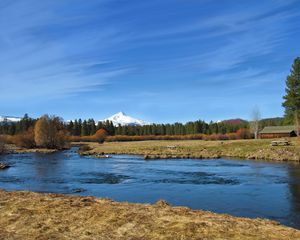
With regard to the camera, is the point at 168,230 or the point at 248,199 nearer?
the point at 168,230

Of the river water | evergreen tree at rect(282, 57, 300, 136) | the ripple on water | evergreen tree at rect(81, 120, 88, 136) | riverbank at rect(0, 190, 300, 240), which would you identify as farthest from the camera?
evergreen tree at rect(81, 120, 88, 136)

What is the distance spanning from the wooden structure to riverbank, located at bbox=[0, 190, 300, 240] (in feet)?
347

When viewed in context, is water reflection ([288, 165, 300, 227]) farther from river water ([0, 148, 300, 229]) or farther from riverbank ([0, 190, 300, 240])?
riverbank ([0, 190, 300, 240])

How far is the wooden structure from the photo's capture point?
376 ft

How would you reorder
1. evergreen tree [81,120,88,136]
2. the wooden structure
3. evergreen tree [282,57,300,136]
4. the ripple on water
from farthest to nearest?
evergreen tree [81,120,88,136]
the wooden structure
evergreen tree [282,57,300,136]
the ripple on water

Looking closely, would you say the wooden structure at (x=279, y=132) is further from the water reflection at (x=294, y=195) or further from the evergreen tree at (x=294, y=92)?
the water reflection at (x=294, y=195)

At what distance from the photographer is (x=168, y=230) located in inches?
508

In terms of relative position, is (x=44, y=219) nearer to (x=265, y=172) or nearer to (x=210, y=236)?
(x=210, y=236)

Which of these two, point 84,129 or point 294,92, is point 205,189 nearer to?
point 294,92

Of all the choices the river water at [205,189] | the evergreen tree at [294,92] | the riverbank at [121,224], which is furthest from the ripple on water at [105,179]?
the evergreen tree at [294,92]

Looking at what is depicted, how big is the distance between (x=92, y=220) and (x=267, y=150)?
52877 millimetres

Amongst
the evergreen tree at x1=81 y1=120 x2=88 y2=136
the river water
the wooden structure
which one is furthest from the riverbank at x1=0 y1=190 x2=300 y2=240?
the evergreen tree at x1=81 y1=120 x2=88 y2=136

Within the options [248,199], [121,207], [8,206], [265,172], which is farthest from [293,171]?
[8,206]

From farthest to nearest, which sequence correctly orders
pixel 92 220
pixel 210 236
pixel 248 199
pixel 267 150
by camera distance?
pixel 267 150 → pixel 248 199 → pixel 92 220 → pixel 210 236
